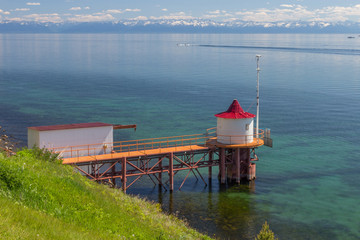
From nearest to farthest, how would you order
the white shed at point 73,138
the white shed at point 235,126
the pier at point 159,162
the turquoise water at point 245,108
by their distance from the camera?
the turquoise water at point 245,108 < the white shed at point 73,138 < the pier at point 159,162 < the white shed at point 235,126

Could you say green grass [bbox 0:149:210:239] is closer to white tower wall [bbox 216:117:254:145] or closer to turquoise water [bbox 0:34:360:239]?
turquoise water [bbox 0:34:360:239]

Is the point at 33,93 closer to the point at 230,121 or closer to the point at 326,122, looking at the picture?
the point at 326,122

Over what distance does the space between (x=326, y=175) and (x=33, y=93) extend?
62.3m

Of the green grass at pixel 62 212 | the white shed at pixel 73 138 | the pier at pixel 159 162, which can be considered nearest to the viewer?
the green grass at pixel 62 212

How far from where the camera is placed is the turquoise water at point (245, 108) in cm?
3397

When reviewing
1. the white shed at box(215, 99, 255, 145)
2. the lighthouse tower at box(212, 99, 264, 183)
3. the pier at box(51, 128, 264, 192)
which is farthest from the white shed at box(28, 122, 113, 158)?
the white shed at box(215, 99, 255, 145)

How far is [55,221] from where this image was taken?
15.9m

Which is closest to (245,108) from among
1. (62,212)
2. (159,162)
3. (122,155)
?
(159,162)

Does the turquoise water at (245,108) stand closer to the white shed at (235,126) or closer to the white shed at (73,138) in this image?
the white shed at (235,126)

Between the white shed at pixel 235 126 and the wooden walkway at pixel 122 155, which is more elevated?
the white shed at pixel 235 126

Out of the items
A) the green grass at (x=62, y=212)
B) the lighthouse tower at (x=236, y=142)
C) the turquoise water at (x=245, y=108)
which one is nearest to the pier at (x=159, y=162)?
the lighthouse tower at (x=236, y=142)

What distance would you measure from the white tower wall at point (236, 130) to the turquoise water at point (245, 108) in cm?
375

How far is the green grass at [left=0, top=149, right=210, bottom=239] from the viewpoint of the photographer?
47.4 ft

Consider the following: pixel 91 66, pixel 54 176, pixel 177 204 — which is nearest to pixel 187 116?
pixel 177 204
